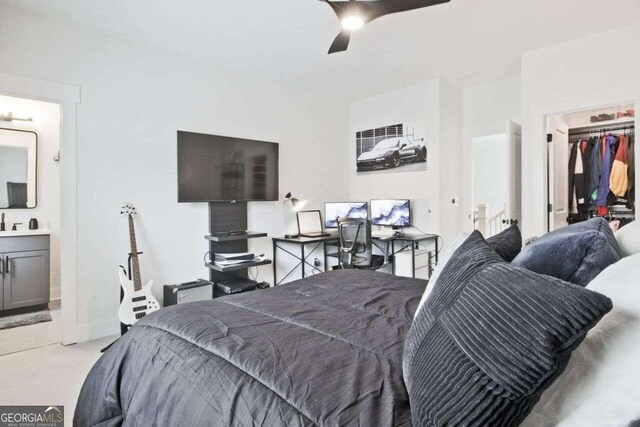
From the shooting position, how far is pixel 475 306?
0.72 m

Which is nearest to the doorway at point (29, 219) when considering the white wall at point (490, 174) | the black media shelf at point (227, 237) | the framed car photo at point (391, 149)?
the black media shelf at point (227, 237)

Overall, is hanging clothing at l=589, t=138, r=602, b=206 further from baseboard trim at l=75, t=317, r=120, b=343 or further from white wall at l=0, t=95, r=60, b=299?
white wall at l=0, t=95, r=60, b=299

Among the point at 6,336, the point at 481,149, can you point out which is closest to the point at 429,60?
the point at 481,149

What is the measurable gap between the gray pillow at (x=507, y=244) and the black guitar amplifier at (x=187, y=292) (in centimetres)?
258

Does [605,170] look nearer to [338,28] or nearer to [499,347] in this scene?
[338,28]

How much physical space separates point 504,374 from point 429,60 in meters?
3.75

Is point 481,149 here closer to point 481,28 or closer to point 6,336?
point 481,28

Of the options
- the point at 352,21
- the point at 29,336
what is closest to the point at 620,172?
Answer: the point at 352,21

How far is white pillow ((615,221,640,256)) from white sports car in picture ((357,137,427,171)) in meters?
3.33

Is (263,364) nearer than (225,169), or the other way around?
(263,364)

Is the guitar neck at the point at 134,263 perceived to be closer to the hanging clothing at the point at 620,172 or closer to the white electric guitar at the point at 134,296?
the white electric guitar at the point at 134,296

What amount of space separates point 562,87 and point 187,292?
404 centimetres

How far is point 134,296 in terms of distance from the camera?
2.97 m

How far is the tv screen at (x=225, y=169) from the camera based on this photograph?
353 cm
